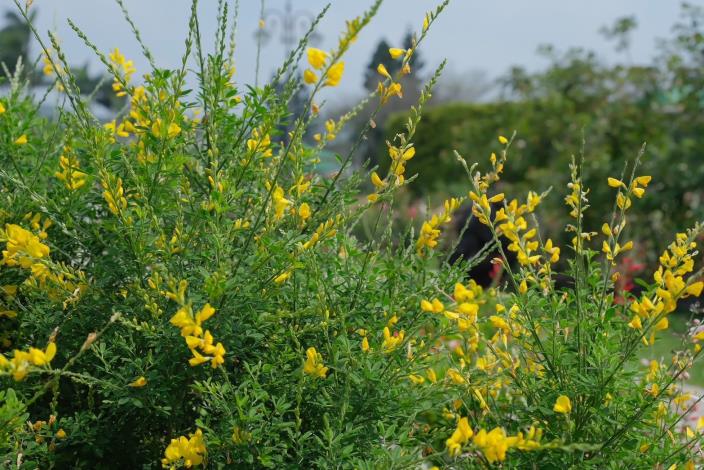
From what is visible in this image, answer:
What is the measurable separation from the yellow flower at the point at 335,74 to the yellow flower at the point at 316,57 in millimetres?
25

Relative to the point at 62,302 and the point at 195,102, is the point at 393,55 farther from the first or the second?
the point at 62,302

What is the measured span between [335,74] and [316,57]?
61 mm

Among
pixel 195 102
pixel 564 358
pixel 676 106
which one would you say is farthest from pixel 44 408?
pixel 676 106

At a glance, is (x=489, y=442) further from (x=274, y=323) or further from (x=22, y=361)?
(x=22, y=361)

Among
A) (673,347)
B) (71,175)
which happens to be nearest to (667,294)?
(71,175)

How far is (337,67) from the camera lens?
1.65m

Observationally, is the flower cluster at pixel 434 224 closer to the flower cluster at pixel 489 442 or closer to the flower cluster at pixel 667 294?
the flower cluster at pixel 667 294

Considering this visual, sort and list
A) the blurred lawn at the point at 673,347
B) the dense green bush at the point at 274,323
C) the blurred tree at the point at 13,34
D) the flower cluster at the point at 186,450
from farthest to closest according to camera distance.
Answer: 1. the blurred tree at the point at 13,34
2. the blurred lawn at the point at 673,347
3. the dense green bush at the point at 274,323
4. the flower cluster at the point at 186,450

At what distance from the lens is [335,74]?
5.46ft

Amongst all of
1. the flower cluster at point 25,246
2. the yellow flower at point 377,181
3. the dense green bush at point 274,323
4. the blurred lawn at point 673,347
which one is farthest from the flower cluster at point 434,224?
the blurred lawn at point 673,347

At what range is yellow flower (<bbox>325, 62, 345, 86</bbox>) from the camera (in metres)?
1.66

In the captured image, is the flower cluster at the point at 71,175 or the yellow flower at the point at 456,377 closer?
the yellow flower at the point at 456,377

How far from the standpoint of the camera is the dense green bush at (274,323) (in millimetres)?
1852

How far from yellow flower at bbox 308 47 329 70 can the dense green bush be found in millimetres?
28
